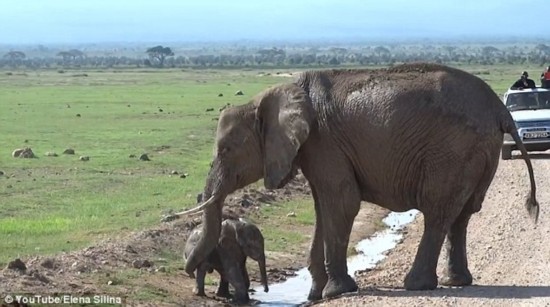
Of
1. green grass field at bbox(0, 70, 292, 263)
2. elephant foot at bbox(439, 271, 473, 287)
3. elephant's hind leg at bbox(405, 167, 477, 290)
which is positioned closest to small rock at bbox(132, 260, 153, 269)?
green grass field at bbox(0, 70, 292, 263)

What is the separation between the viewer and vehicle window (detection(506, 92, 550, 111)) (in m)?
28.8

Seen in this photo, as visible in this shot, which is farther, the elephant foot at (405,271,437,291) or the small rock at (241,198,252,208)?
the small rock at (241,198,252,208)

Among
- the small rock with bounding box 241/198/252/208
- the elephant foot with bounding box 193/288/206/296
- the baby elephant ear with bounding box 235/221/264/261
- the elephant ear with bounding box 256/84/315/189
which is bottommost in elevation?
the small rock with bounding box 241/198/252/208

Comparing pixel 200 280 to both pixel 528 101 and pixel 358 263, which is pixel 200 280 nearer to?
pixel 358 263

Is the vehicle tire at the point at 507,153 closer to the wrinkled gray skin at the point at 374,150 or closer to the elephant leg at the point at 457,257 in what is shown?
the wrinkled gray skin at the point at 374,150

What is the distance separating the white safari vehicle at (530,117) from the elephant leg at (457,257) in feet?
44.2

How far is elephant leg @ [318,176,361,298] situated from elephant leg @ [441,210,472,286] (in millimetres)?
1030

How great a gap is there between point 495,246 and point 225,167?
4421 mm

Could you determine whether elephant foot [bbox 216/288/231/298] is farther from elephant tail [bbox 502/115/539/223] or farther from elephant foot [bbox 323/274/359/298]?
elephant tail [bbox 502/115/539/223]

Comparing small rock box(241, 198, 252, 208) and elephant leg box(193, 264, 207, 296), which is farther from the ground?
elephant leg box(193, 264, 207, 296)

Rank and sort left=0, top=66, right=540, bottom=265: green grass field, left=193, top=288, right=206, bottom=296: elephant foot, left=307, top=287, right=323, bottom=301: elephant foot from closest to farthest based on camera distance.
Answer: left=307, top=287, right=323, bottom=301: elephant foot, left=193, top=288, right=206, bottom=296: elephant foot, left=0, top=66, right=540, bottom=265: green grass field

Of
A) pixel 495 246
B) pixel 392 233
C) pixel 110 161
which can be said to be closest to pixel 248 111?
pixel 495 246

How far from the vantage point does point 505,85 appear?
6475 centimetres

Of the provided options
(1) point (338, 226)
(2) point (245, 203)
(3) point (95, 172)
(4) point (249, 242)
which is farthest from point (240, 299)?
(3) point (95, 172)
